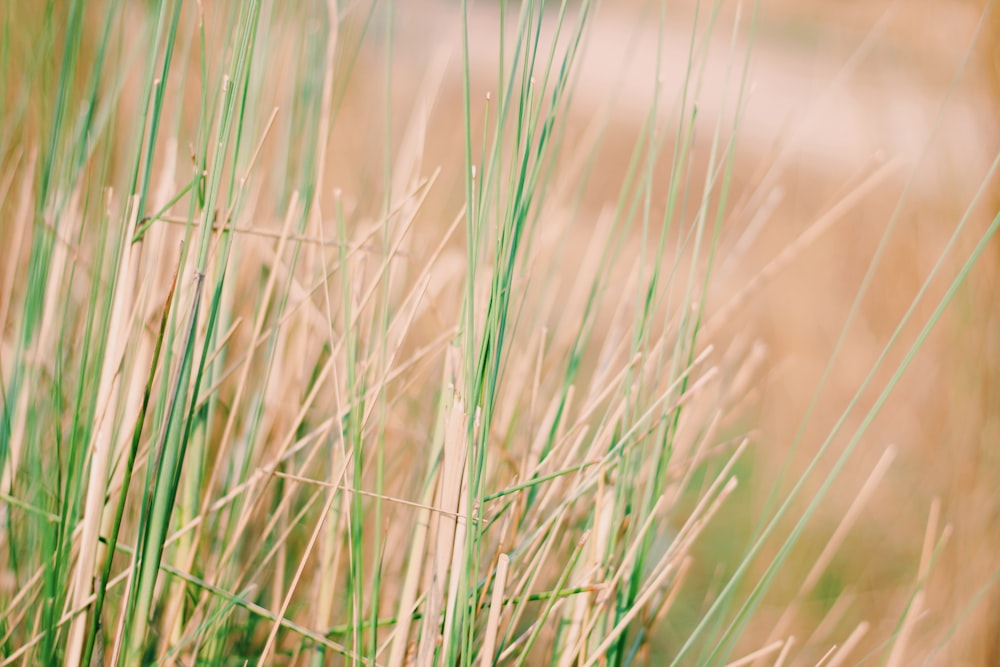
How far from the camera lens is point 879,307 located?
1269 mm

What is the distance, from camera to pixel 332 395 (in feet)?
2.46

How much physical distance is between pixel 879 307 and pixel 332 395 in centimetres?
101

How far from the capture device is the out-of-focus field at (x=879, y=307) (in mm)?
760

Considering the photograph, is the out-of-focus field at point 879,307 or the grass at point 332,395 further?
the out-of-focus field at point 879,307

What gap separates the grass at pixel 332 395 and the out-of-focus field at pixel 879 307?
58 mm

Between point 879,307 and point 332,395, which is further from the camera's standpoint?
point 879,307

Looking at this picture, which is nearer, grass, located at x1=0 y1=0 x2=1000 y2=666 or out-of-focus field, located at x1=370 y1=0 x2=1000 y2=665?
grass, located at x1=0 y1=0 x2=1000 y2=666

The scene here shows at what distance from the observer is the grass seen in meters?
0.40

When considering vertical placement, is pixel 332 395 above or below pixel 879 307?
below

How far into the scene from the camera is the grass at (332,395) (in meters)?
0.40

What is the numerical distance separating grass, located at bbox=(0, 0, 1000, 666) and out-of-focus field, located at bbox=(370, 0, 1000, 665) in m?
0.06

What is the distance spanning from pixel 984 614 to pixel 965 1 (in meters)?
0.85

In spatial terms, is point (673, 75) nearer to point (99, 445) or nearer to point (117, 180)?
point (117, 180)

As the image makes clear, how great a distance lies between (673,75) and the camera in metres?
4.53
